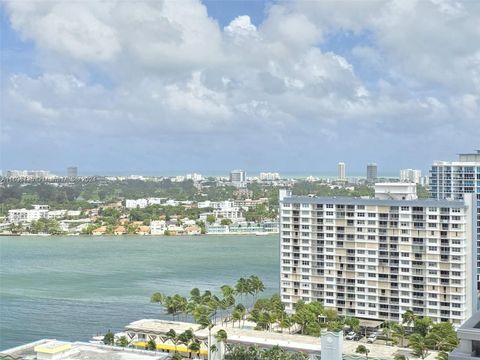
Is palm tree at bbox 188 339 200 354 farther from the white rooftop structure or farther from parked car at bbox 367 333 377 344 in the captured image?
the white rooftop structure

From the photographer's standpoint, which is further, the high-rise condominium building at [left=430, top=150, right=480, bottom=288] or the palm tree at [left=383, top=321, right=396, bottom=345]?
the high-rise condominium building at [left=430, top=150, right=480, bottom=288]

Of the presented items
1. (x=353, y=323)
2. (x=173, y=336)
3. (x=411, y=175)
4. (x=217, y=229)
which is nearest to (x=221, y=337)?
(x=173, y=336)

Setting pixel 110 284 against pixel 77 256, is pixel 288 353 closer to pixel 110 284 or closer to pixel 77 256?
pixel 110 284

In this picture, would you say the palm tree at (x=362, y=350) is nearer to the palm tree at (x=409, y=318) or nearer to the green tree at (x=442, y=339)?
the green tree at (x=442, y=339)

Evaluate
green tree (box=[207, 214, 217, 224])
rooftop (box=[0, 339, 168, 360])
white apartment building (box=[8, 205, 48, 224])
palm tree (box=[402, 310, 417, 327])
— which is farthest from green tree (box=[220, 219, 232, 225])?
rooftop (box=[0, 339, 168, 360])

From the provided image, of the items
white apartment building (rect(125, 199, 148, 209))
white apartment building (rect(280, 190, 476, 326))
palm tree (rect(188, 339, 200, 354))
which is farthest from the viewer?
white apartment building (rect(125, 199, 148, 209))

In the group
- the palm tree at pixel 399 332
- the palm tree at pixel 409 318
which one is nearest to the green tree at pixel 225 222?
the palm tree at pixel 409 318

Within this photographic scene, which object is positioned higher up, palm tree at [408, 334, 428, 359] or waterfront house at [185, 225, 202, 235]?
waterfront house at [185, 225, 202, 235]
